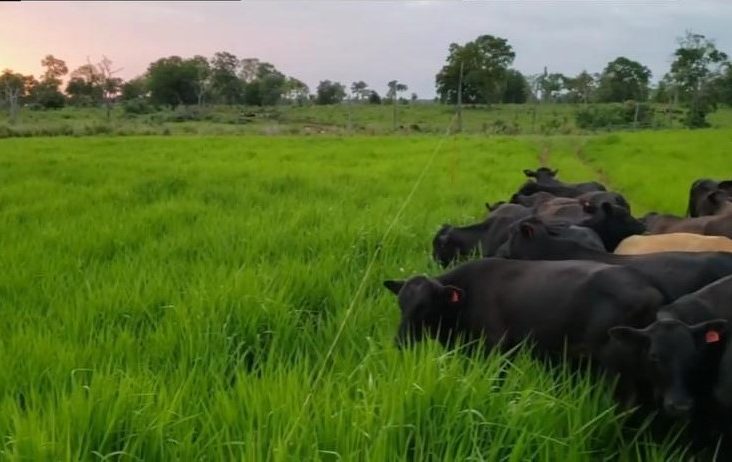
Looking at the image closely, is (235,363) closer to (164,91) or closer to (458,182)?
(164,91)

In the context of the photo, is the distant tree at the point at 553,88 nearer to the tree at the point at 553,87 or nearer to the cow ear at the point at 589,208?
the tree at the point at 553,87

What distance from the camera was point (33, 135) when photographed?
81.1 ft

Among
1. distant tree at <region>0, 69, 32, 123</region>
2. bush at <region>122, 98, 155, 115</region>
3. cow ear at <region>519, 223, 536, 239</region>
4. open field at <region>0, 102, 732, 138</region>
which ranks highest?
distant tree at <region>0, 69, 32, 123</region>

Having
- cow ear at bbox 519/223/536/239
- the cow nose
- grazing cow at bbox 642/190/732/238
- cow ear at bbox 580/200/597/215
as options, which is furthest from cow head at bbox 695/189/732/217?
the cow nose

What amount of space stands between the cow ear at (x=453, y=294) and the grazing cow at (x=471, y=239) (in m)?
1.84

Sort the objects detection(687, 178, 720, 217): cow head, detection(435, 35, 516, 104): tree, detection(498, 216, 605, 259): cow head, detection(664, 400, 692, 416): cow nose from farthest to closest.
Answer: detection(687, 178, 720, 217): cow head < detection(435, 35, 516, 104): tree < detection(498, 216, 605, 259): cow head < detection(664, 400, 692, 416): cow nose

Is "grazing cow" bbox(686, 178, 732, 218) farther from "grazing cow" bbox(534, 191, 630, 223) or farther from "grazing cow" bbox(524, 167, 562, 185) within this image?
"grazing cow" bbox(524, 167, 562, 185)

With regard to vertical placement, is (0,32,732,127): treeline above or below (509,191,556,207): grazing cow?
above

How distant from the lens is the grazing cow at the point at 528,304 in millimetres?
3301

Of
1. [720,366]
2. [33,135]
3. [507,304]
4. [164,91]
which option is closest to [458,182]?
[507,304]

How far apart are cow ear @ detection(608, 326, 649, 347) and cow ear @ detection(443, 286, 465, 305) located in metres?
0.99

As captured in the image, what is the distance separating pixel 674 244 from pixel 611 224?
3.00 ft

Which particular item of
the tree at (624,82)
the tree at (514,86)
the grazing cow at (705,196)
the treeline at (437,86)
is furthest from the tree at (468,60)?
the tree at (624,82)

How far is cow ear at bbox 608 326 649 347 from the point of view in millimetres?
2873
